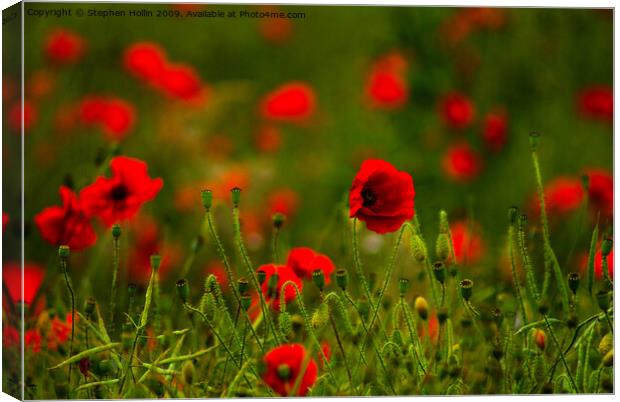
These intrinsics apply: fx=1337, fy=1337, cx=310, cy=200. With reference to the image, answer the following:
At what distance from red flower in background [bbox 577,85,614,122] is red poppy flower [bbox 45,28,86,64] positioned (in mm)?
979

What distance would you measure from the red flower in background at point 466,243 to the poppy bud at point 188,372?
0.53 metres

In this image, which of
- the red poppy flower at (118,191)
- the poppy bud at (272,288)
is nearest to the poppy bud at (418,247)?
the poppy bud at (272,288)

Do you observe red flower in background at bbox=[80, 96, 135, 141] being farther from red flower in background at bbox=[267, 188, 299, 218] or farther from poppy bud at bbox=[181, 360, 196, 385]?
poppy bud at bbox=[181, 360, 196, 385]

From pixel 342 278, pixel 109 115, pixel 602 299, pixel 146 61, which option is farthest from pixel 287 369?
pixel 146 61

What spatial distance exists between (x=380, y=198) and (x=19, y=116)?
0.65 metres

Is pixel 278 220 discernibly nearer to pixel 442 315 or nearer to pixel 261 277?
pixel 261 277

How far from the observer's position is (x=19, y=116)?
2.29 metres

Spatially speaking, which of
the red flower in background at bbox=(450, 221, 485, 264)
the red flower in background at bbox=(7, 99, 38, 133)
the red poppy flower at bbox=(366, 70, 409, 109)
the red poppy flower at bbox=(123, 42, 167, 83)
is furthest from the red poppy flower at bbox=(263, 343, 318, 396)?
the red poppy flower at bbox=(366, 70, 409, 109)

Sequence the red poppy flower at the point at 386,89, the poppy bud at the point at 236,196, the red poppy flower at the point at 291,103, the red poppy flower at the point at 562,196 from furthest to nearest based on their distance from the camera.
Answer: the red poppy flower at the point at 386,89 < the red poppy flower at the point at 291,103 < the red poppy flower at the point at 562,196 < the poppy bud at the point at 236,196

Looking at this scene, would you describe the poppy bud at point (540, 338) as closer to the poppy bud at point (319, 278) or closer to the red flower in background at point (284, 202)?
the poppy bud at point (319, 278)

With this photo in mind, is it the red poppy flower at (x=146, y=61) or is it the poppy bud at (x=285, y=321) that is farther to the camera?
the red poppy flower at (x=146, y=61)

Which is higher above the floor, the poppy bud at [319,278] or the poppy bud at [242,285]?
the poppy bud at [319,278]

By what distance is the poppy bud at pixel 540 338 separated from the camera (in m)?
2.42

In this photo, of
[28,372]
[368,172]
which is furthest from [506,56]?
[28,372]
